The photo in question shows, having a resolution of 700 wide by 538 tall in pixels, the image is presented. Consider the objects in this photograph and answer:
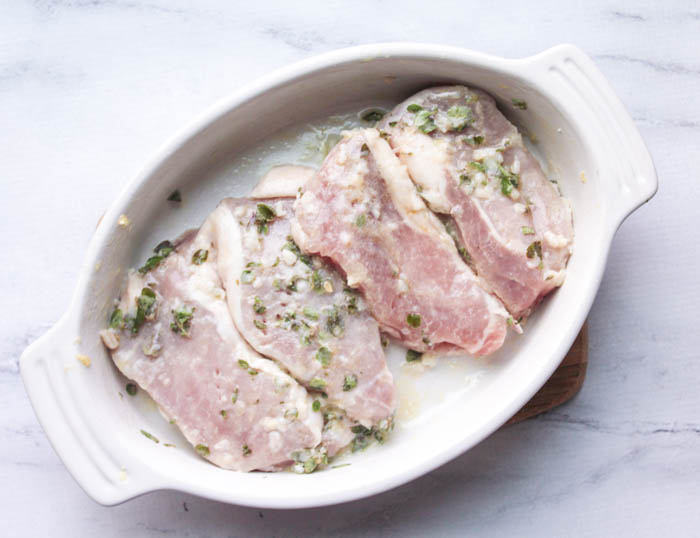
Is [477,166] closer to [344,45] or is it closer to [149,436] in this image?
[344,45]

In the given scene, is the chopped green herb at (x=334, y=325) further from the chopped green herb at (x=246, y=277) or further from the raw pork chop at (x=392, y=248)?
the chopped green herb at (x=246, y=277)

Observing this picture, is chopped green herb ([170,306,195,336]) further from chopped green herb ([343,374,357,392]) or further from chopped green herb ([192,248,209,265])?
chopped green herb ([343,374,357,392])

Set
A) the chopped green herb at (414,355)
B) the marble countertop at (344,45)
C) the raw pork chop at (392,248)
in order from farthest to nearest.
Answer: the marble countertop at (344,45) → the chopped green herb at (414,355) → the raw pork chop at (392,248)

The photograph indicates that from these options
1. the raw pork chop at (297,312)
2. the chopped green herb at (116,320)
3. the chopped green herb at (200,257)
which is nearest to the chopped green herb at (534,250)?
the raw pork chop at (297,312)

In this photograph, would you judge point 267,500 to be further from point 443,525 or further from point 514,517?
point 514,517

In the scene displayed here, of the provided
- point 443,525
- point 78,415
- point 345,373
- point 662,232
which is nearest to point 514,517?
point 443,525
